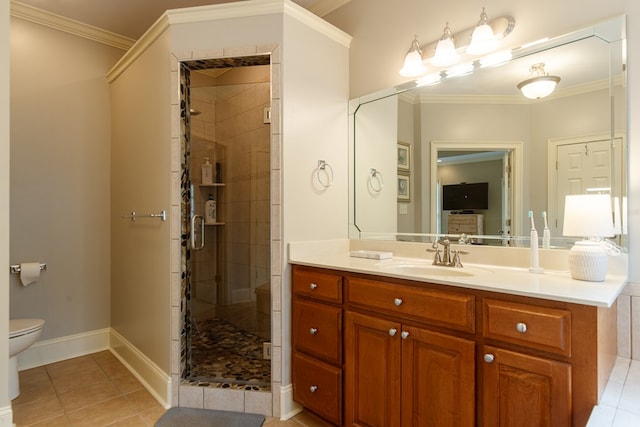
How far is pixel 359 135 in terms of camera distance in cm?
242

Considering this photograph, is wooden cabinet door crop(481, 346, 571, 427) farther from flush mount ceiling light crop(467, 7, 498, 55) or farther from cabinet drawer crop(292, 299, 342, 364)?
flush mount ceiling light crop(467, 7, 498, 55)

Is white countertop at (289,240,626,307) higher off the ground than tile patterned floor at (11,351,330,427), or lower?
higher

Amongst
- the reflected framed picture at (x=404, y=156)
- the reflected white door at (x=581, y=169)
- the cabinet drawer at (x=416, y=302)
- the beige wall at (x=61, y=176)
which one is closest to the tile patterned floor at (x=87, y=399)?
the beige wall at (x=61, y=176)

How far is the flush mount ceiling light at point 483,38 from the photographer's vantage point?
1.76 m

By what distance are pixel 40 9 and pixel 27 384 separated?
8.94 feet

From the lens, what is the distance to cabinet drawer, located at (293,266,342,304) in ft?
5.95

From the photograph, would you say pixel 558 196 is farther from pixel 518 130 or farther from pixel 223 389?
pixel 223 389

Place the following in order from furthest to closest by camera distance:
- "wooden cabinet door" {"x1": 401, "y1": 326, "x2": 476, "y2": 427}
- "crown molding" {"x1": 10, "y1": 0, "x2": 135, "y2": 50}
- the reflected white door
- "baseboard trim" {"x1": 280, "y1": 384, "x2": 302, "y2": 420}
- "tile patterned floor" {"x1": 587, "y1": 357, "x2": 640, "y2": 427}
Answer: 1. "crown molding" {"x1": 10, "y1": 0, "x2": 135, "y2": 50}
2. "baseboard trim" {"x1": 280, "y1": 384, "x2": 302, "y2": 420}
3. the reflected white door
4. "wooden cabinet door" {"x1": 401, "y1": 326, "x2": 476, "y2": 427}
5. "tile patterned floor" {"x1": 587, "y1": 357, "x2": 640, "y2": 427}

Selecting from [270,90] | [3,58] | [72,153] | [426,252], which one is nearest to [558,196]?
[426,252]

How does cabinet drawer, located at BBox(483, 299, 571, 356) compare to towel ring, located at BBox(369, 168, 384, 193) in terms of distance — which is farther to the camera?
towel ring, located at BBox(369, 168, 384, 193)

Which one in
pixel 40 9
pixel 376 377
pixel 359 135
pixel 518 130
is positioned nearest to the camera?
pixel 376 377

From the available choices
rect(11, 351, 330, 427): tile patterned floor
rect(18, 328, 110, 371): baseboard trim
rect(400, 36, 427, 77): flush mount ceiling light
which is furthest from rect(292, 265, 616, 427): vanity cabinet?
rect(18, 328, 110, 371): baseboard trim

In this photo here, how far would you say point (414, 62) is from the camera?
6.70 feet

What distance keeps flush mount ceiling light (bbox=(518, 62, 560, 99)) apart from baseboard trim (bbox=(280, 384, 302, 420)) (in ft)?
6.59
